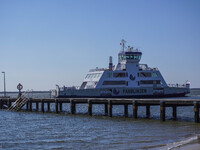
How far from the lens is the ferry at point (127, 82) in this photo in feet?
190

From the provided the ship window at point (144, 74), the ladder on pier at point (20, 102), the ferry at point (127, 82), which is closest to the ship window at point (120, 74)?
the ferry at point (127, 82)

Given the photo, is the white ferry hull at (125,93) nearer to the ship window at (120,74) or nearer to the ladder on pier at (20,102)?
the ship window at (120,74)

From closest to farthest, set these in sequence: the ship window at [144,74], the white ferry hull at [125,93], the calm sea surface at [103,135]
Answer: the calm sea surface at [103,135], the white ferry hull at [125,93], the ship window at [144,74]

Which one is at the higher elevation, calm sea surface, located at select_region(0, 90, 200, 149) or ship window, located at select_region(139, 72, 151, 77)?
ship window, located at select_region(139, 72, 151, 77)

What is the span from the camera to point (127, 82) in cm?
6009

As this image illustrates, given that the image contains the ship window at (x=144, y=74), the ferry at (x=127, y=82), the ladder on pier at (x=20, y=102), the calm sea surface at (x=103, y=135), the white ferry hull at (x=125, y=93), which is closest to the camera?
the calm sea surface at (x=103, y=135)

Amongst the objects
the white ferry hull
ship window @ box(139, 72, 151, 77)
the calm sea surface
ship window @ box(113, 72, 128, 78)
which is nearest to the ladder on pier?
the white ferry hull

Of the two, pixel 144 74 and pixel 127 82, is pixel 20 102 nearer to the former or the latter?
pixel 127 82

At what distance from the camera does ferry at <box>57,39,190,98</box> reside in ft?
190

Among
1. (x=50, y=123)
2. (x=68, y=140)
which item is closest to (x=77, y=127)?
(x=50, y=123)

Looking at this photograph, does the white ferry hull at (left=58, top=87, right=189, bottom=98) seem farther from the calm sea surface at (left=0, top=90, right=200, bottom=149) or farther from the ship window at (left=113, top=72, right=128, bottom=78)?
the calm sea surface at (left=0, top=90, right=200, bottom=149)

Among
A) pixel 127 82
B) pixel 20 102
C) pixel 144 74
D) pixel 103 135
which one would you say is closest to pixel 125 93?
pixel 127 82

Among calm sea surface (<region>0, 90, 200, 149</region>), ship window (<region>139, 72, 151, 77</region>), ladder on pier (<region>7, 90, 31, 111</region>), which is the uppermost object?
ship window (<region>139, 72, 151, 77</region>)

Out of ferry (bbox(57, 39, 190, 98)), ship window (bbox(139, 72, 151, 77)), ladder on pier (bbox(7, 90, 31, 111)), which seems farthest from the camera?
ship window (bbox(139, 72, 151, 77))
